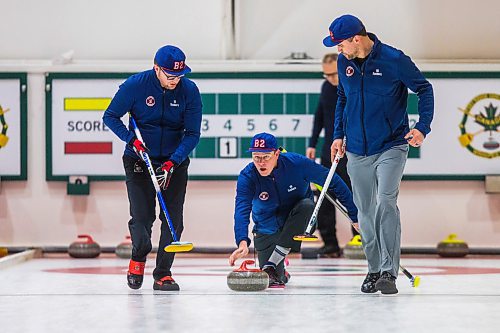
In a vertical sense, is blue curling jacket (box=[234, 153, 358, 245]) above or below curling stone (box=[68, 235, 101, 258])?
above

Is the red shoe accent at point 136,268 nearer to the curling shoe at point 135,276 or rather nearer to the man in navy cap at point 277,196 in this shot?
the curling shoe at point 135,276

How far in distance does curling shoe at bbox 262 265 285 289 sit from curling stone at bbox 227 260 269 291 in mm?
247

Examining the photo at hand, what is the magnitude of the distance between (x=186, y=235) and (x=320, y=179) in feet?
11.7

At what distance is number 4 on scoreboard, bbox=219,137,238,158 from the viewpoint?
8758mm

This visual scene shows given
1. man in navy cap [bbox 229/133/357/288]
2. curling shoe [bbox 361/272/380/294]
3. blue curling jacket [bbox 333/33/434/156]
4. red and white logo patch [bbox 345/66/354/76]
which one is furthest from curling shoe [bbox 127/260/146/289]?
red and white logo patch [bbox 345/66/354/76]

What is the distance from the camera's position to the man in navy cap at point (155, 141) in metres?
5.06

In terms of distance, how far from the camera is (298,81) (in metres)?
8.77

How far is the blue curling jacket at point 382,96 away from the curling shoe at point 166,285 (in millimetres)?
1155

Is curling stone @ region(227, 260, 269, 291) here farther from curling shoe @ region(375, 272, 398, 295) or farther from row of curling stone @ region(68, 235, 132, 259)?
row of curling stone @ region(68, 235, 132, 259)

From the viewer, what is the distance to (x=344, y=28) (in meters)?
4.52

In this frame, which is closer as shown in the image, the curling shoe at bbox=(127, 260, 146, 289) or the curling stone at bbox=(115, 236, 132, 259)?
the curling shoe at bbox=(127, 260, 146, 289)

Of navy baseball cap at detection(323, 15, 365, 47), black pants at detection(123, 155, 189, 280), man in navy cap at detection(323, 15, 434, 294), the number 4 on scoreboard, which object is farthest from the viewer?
the number 4 on scoreboard

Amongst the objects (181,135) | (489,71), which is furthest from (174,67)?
(489,71)

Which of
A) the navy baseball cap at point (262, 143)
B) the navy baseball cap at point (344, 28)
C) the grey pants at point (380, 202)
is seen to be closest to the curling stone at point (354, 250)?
the navy baseball cap at point (262, 143)
